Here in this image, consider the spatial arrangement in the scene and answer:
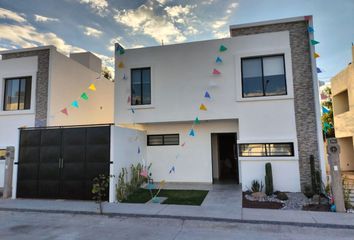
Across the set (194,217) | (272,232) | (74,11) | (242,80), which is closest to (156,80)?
(242,80)

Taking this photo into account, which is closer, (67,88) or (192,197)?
(192,197)

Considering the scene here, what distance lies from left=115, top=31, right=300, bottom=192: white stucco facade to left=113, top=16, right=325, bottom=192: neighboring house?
4 centimetres

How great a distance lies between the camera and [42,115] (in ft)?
36.8

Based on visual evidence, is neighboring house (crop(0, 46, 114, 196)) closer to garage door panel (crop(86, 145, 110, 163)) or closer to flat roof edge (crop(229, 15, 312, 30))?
garage door panel (crop(86, 145, 110, 163))

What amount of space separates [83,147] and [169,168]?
4505mm

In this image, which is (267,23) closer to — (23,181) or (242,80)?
(242,80)

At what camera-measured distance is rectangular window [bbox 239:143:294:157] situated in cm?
945

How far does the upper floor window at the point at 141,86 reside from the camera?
11.1 m

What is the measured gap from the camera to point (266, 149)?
9.60 m

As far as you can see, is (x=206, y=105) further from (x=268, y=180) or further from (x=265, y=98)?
(x=268, y=180)

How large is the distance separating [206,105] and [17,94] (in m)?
9.35

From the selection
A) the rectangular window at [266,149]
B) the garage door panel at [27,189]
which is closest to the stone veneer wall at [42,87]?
the garage door panel at [27,189]

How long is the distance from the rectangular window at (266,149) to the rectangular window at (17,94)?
10.3m

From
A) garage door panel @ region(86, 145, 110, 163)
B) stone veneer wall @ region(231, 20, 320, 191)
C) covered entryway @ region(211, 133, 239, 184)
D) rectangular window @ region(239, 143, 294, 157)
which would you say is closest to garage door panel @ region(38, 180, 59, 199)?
garage door panel @ region(86, 145, 110, 163)
